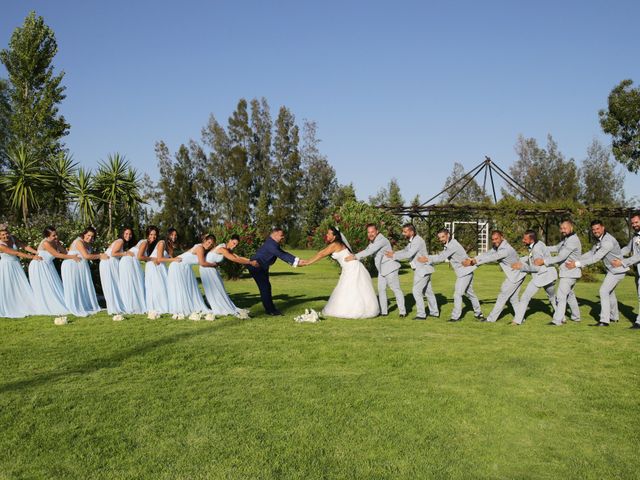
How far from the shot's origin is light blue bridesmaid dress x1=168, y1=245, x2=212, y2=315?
44.0ft

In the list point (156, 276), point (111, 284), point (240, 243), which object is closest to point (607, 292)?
point (156, 276)

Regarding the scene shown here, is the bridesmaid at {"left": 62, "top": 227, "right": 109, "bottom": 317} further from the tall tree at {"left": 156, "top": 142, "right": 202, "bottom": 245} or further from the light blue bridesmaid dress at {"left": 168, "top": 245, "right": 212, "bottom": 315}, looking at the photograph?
the tall tree at {"left": 156, "top": 142, "right": 202, "bottom": 245}

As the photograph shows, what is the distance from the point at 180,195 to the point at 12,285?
5383 centimetres

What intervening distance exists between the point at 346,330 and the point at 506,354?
3240mm

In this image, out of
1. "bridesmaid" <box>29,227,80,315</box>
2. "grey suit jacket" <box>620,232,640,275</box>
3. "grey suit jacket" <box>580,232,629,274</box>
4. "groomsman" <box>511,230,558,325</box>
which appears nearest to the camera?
"grey suit jacket" <box>620,232,640,275</box>

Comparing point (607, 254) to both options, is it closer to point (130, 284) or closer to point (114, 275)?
point (130, 284)

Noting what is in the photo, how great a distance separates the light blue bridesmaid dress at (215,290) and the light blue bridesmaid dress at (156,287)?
99 centimetres

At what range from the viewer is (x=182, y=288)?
44.1 ft

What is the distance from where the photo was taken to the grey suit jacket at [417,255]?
13039 millimetres

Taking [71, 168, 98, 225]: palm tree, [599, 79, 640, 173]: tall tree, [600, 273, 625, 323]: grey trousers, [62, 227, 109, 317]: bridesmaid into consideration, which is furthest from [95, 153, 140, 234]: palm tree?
[599, 79, 640, 173]: tall tree

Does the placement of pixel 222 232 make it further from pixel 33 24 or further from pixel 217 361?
pixel 33 24

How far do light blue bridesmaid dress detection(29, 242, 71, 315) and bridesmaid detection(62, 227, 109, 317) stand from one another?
20 centimetres

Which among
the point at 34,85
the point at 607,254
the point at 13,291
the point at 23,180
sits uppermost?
the point at 34,85

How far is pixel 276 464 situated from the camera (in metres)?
4.88
